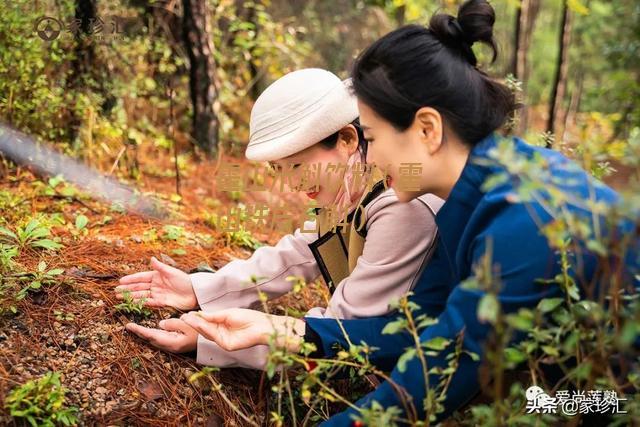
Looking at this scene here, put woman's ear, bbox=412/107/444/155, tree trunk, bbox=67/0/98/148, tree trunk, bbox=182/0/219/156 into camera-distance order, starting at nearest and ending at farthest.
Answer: woman's ear, bbox=412/107/444/155, tree trunk, bbox=67/0/98/148, tree trunk, bbox=182/0/219/156

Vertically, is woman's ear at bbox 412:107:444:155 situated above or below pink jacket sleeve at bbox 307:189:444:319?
above

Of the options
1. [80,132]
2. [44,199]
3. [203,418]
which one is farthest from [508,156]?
[80,132]

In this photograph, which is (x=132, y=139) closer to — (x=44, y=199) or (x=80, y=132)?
(x=80, y=132)

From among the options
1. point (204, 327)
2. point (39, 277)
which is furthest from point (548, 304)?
point (39, 277)

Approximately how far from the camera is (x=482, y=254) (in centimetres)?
177

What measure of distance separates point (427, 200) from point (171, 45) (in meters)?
3.51

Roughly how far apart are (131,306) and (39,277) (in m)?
0.36

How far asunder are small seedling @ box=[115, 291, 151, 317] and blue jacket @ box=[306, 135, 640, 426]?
1.01 meters

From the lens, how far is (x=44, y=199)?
11.7ft

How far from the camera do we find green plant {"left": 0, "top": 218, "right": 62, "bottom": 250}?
273cm

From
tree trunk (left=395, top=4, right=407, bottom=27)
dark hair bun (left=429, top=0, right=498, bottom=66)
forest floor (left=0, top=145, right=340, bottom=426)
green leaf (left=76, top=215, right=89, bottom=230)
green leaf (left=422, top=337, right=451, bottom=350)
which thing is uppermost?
dark hair bun (left=429, top=0, right=498, bottom=66)

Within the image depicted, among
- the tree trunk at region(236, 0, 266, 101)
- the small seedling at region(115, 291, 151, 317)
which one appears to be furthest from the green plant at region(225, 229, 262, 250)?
the tree trunk at region(236, 0, 266, 101)

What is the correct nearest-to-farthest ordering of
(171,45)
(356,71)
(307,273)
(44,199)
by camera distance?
(356,71)
(307,273)
(44,199)
(171,45)

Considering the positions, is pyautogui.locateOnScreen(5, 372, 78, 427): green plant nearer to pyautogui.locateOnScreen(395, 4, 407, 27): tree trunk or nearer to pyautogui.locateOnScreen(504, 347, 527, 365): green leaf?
pyautogui.locateOnScreen(504, 347, 527, 365): green leaf
